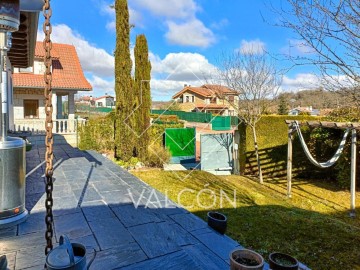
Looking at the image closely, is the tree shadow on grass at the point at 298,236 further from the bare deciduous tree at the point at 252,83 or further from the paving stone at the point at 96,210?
the bare deciduous tree at the point at 252,83

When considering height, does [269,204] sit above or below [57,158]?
below

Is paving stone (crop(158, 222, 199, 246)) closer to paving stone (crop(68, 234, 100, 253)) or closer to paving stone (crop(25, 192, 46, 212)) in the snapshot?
paving stone (crop(68, 234, 100, 253))

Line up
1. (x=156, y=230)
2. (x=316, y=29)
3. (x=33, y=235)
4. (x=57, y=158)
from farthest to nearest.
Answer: (x=57, y=158)
(x=316, y=29)
(x=156, y=230)
(x=33, y=235)

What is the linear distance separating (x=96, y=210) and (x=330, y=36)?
3.86 meters

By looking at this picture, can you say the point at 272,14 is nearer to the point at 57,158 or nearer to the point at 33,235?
the point at 33,235

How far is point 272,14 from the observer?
12.6 feet

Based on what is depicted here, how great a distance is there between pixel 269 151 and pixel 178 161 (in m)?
4.27

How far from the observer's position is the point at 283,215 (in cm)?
510

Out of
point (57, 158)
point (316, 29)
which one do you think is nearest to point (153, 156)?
point (57, 158)

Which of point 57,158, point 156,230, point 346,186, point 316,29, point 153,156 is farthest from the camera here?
point 153,156

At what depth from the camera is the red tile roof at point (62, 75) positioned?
553 inches

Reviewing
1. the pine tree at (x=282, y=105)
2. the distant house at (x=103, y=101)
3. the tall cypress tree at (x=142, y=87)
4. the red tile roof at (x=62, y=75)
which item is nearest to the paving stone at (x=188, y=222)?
the tall cypress tree at (x=142, y=87)

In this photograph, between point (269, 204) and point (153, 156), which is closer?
point (269, 204)

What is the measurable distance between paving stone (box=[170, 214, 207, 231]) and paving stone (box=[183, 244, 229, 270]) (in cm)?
46
